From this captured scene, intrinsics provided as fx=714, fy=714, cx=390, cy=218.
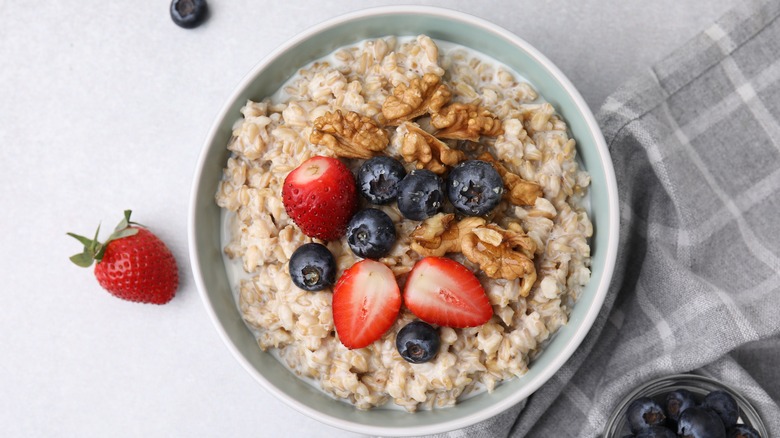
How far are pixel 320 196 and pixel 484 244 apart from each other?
0.35 m

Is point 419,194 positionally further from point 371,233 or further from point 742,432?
point 742,432

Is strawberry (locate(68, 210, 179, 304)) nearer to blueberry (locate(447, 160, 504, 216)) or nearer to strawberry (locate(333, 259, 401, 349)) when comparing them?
strawberry (locate(333, 259, 401, 349))

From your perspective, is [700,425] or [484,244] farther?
[700,425]

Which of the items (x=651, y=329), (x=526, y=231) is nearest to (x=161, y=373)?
(x=526, y=231)

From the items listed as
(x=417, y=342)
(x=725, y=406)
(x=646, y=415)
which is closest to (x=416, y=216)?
(x=417, y=342)

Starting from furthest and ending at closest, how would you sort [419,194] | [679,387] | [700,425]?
[679,387]
[700,425]
[419,194]

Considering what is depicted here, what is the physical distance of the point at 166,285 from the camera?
6.16ft

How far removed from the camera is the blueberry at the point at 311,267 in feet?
4.80

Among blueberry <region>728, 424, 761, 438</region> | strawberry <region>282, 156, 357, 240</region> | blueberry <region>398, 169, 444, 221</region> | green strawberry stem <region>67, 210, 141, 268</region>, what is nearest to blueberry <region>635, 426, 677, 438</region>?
blueberry <region>728, 424, 761, 438</region>

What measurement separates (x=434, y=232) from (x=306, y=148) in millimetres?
340

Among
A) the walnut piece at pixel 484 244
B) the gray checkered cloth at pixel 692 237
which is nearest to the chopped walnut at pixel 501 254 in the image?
the walnut piece at pixel 484 244

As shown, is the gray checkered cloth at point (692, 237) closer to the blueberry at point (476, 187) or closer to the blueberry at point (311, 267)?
the blueberry at point (476, 187)

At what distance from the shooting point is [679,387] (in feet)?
Result: 5.82

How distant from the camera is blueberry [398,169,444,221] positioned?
1.42 meters
